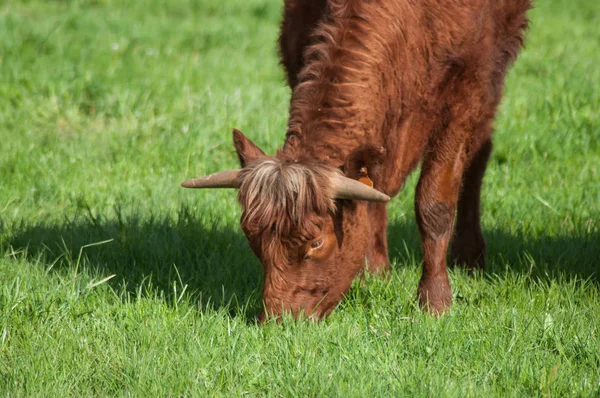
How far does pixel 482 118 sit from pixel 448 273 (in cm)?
95

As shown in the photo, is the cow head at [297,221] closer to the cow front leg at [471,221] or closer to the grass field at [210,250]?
the grass field at [210,250]

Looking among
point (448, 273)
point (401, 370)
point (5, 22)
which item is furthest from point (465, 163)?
point (5, 22)

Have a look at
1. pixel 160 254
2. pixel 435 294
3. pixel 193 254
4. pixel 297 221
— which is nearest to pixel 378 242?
pixel 435 294

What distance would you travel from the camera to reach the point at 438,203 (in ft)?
16.4

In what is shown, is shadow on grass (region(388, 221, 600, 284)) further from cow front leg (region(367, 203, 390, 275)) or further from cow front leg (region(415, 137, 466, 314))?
cow front leg (region(415, 137, 466, 314))

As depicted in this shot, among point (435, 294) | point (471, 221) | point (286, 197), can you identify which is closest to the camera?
point (286, 197)

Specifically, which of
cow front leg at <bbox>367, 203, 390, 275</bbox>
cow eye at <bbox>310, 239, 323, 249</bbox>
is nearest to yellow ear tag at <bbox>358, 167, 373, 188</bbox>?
cow eye at <bbox>310, 239, 323, 249</bbox>

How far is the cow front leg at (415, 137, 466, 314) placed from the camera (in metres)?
4.96

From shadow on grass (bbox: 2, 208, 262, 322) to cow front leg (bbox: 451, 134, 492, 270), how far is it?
140 cm

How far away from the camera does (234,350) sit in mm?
4004

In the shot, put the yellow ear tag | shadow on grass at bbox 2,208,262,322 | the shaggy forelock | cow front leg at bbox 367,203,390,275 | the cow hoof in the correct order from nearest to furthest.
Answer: the shaggy forelock
the yellow ear tag
the cow hoof
shadow on grass at bbox 2,208,262,322
cow front leg at bbox 367,203,390,275

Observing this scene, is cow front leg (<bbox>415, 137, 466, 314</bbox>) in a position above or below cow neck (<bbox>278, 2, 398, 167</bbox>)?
below

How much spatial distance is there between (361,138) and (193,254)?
1575 mm

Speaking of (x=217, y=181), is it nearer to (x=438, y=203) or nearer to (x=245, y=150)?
(x=245, y=150)
